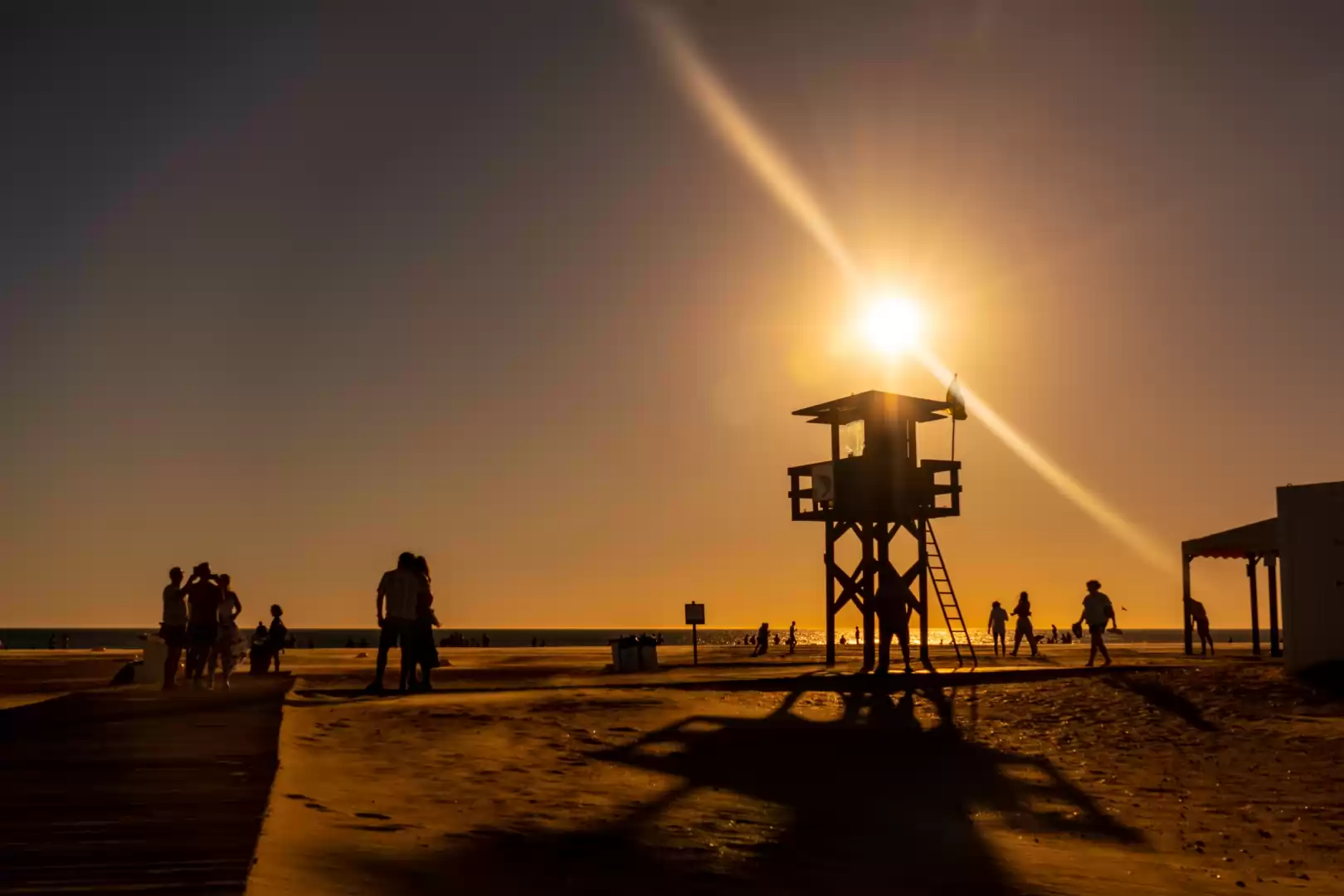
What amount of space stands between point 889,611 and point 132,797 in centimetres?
1974

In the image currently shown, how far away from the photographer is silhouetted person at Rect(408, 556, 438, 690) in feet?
61.4

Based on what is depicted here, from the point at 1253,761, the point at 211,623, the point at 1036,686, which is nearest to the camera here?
the point at 1253,761

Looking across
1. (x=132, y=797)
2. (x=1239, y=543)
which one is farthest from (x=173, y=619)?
(x=1239, y=543)

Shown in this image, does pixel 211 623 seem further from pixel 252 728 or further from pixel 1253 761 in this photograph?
pixel 1253 761

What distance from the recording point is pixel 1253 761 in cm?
1409

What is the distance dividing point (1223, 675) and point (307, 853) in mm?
19463

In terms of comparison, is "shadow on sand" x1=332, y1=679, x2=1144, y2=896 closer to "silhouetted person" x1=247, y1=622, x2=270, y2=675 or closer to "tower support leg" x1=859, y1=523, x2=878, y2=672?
"tower support leg" x1=859, y1=523, x2=878, y2=672

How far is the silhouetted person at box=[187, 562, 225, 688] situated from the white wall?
721 inches

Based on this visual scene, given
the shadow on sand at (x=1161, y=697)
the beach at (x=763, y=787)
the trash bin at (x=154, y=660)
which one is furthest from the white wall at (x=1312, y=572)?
the trash bin at (x=154, y=660)

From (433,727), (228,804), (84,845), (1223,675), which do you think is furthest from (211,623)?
(1223,675)

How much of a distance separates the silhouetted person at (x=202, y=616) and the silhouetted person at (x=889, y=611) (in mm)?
12998

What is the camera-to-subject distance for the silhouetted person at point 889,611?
81.8 feet

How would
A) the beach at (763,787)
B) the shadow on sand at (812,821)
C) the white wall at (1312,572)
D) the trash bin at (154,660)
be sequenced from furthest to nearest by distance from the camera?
the trash bin at (154,660)
the white wall at (1312,572)
the beach at (763,787)
the shadow on sand at (812,821)

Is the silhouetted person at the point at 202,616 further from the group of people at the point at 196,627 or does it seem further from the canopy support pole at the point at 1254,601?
the canopy support pole at the point at 1254,601
